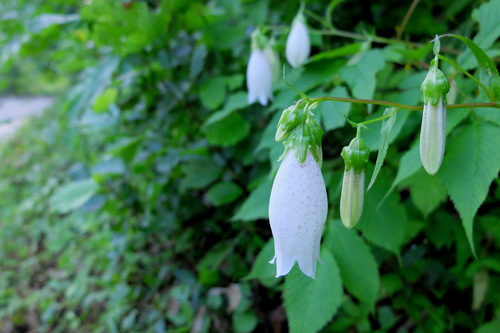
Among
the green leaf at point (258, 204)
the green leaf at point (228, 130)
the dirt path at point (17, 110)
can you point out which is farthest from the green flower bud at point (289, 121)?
the dirt path at point (17, 110)

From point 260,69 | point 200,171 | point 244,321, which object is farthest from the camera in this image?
point 200,171

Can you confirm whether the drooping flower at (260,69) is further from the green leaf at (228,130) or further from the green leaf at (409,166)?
the green leaf at (409,166)

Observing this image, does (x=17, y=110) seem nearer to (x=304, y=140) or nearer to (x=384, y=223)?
(x=384, y=223)

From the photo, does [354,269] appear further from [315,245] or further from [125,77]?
[125,77]

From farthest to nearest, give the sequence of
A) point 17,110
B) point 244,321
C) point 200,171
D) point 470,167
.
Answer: point 17,110
point 200,171
point 244,321
point 470,167

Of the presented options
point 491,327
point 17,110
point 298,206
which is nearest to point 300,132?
point 298,206

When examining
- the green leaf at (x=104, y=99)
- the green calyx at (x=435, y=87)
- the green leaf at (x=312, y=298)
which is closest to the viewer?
the green calyx at (x=435, y=87)
